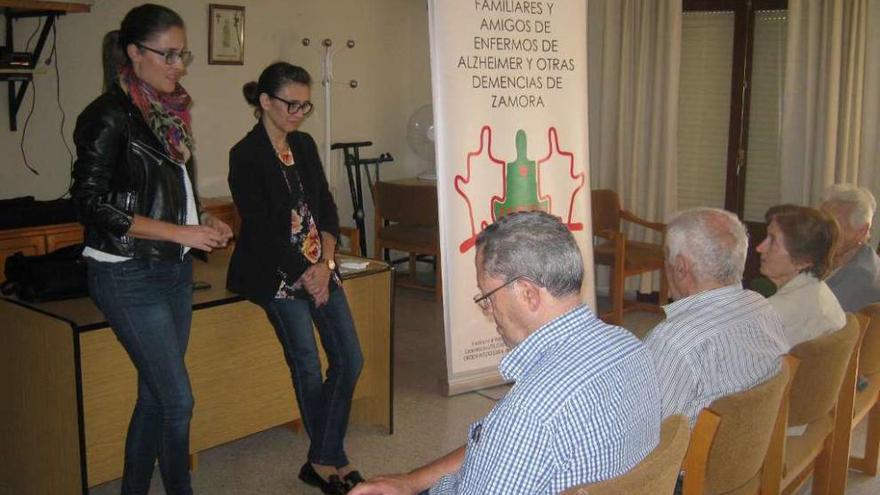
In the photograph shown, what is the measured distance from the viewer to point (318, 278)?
9.08 ft

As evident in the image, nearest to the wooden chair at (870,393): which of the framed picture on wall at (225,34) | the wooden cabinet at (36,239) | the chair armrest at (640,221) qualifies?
the chair armrest at (640,221)

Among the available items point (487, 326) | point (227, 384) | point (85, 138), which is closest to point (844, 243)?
point (487, 326)

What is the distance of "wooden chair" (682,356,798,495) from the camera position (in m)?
1.70

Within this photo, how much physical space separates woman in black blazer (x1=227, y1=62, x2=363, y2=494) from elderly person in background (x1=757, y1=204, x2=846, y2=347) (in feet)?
4.32

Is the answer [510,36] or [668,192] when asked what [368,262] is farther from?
[668,192]

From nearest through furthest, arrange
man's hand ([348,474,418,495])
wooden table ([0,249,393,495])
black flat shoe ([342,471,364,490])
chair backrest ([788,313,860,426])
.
A: man's hand ([348,474,418,495]) → chair backrest ([788,313,860,426]) → wooden table ([0,249,393,495]) → black flat shoe ([342,471,364,490])

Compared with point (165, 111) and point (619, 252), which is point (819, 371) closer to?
point (165, 111)

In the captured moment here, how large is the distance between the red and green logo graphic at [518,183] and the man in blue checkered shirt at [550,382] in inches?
88.6

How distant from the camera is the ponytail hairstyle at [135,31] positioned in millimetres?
2236

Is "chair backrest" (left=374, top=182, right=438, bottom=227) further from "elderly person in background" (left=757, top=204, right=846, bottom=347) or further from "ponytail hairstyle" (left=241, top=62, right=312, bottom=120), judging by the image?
"elderly person in background" (left=757, top=204, right=846, bottom=347)

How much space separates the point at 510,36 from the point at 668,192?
2.21 meters

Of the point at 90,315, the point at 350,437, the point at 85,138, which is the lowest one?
the point at 350,437

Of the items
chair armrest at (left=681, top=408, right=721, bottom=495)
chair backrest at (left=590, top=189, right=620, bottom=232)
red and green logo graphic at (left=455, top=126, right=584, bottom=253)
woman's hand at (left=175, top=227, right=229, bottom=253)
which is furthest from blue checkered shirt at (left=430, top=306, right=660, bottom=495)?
chair backrest at (left=590, top=189, right=620, bottom=232)

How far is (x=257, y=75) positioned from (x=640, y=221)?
2551 mm
